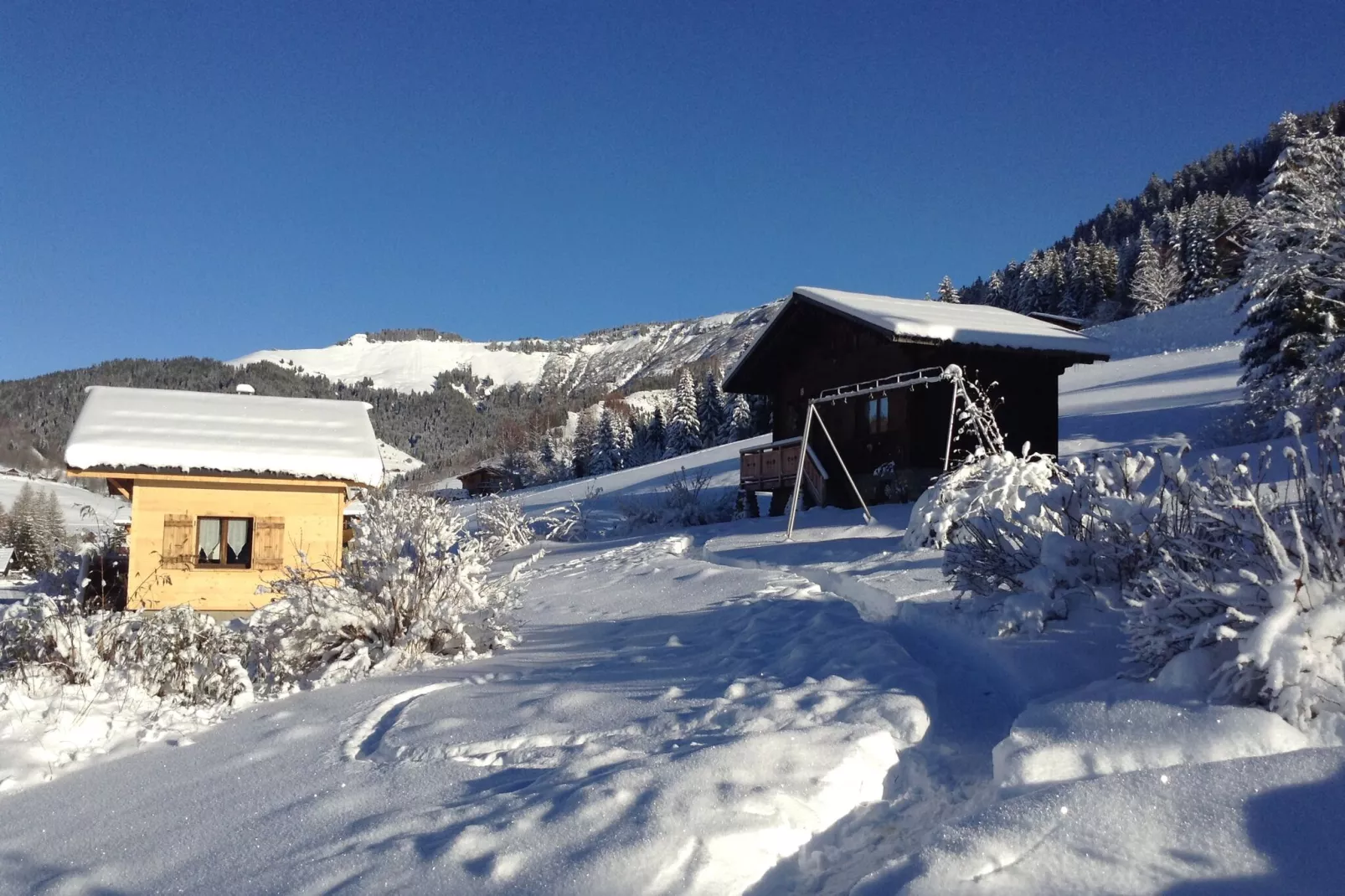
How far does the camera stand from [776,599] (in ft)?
27.6

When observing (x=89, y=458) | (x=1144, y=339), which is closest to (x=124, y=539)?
(x=89, y=458)

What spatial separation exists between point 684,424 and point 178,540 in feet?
173

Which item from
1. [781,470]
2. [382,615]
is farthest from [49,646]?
[781,470]

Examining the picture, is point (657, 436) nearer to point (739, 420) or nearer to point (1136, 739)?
point (739, 420)

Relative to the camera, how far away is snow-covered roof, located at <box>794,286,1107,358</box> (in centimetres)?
1756

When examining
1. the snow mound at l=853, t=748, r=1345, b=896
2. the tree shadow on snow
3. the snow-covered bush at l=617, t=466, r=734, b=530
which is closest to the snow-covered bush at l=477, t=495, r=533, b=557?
the snow-covered bush at l=617, t=466, r=734, b=530

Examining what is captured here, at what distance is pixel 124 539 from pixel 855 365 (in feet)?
52.9

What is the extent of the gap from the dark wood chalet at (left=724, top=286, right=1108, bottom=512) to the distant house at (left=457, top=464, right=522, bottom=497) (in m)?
40.7

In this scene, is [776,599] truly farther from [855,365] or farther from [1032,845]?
[855,365]

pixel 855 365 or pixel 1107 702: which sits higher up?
pixel 855 365

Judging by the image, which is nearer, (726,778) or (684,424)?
(726,778)

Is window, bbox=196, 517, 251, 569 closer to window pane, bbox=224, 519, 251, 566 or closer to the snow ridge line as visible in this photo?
window pane, bbox=224, 519, 251, 566

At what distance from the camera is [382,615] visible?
26.1 feet

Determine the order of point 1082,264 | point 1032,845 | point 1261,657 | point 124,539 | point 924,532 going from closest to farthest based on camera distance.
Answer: point 1032,845 → point 1261,657 → point 924,532 → point 124,539 → point 1082,264
